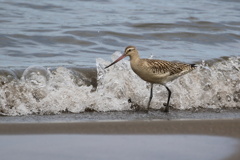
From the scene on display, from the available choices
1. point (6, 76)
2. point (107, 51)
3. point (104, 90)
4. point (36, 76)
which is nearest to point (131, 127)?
point (104, 90)

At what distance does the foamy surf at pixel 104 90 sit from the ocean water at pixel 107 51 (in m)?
0.01

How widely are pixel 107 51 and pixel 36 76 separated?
11.2 feet

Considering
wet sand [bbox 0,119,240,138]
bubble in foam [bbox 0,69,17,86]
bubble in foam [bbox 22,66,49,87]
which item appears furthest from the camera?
bubble in foam [bbox 0,69,17,86]

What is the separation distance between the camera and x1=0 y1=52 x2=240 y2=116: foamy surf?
27.7 ft

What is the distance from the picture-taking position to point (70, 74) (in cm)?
999

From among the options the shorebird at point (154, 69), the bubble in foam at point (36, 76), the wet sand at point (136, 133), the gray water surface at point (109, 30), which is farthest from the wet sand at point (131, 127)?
the gray water surface at point (109, 30)

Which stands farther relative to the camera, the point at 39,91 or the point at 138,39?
the point at 138,39

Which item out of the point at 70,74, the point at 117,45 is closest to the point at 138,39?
the point at 117,45

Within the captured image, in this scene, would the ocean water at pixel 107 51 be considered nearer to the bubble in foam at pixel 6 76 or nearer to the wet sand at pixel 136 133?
the bubble in foam at pixel 6 76

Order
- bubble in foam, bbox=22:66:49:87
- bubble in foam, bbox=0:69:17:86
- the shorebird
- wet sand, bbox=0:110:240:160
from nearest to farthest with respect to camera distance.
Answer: wet sand, bbox=0:110:240:160
the shorebird
bubble in foam, bbox=22:66:49:87
bubble in foam, bbox=0:69:17:86

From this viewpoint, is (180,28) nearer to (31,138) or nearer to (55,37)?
(55,37)

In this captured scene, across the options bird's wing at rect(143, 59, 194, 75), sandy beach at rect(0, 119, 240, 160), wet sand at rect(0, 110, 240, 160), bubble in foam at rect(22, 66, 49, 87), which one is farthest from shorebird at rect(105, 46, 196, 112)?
bubble in foam at rect(22, 66, 49, 87)

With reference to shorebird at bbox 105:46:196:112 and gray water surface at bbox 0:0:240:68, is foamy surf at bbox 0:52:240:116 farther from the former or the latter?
gray water surface at bbox 0:0:240:68

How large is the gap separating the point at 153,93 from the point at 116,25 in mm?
6155
